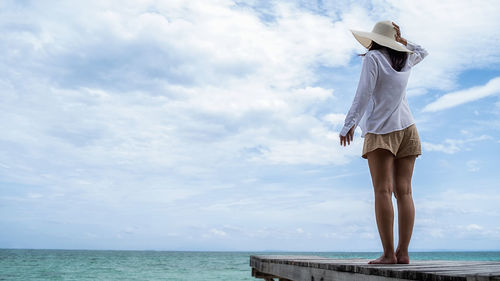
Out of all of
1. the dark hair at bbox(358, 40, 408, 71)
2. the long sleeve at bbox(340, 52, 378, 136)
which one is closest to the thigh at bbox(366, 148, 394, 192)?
the long sleeve at bbox(340, 52, 378, 136)

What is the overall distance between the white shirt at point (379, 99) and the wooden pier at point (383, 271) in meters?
1.08

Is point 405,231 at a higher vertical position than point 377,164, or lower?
lower

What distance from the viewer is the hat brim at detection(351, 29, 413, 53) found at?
3.66m

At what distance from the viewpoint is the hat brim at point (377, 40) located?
3664mm

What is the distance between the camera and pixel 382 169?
11.6 feet

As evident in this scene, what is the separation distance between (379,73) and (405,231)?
131 centimetres

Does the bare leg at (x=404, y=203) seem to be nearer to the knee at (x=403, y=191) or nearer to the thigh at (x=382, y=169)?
the knee at (x=403, y=191)

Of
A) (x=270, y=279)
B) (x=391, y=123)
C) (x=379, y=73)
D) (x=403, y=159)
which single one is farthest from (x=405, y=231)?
(x=270, y=279)

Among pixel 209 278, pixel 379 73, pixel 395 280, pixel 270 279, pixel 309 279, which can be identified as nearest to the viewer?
pixel 395 280

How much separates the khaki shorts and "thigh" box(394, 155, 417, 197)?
61 mm

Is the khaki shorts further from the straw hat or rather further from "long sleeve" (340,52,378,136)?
the straw hat

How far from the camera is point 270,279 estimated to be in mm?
6715

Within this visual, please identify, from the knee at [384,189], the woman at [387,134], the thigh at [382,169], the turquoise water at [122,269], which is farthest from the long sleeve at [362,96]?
the turquoise water at [122,269]

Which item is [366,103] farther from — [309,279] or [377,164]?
[309,279]
